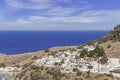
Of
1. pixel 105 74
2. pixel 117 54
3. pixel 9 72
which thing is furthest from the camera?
pixel 9 72

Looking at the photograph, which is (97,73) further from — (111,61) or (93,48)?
(93,48)

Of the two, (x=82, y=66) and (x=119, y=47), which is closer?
(x=82, y=66)

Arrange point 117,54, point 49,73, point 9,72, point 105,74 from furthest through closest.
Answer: point 9,72 < point 117,54 < point 49,73 < point 105,74

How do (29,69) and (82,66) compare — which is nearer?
(82,66)

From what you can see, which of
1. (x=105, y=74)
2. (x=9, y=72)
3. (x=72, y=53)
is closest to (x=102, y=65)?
(x=105, y=74)

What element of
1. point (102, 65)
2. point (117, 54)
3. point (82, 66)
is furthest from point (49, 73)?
point (117, 54)

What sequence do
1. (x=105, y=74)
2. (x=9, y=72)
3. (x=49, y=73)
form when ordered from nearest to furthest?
1. (x=105, y=74)
2. (x=49, y=73)
3. (x=9, y=72)

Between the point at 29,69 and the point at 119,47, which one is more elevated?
the point at 119,47

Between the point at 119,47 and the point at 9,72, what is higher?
the point at 119,47

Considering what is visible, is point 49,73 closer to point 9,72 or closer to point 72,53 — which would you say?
point 72,53
